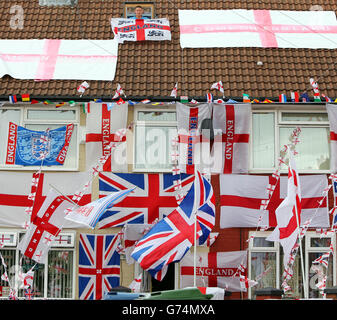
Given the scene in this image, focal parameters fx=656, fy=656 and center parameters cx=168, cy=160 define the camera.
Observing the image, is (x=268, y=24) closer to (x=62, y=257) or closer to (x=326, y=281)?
(x=326, y=281)

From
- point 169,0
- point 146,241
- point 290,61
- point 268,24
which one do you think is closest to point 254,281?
point 146,241

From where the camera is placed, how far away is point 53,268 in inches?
557

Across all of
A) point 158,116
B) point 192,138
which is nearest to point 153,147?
point 158,116

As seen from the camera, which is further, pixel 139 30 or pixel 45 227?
pixel 139 30

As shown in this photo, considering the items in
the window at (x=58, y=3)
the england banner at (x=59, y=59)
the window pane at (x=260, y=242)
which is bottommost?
the window pane at (x=260, y=242)

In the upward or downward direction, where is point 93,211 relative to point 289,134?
downward

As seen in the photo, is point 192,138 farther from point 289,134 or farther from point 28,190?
point 28,190

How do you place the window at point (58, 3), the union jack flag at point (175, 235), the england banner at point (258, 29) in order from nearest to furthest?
the union jack flag at point (175, 235) → the england banner at point (258, 29) → the window at point (58, 3)

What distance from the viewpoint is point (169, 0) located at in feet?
55.0

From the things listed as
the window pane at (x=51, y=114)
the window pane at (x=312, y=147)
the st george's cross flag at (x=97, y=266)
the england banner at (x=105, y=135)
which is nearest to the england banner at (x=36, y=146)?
the window pane at (x=51, y=114)

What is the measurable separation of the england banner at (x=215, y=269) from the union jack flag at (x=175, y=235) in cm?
183

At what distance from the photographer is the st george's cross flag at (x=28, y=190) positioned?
1396 centimetres

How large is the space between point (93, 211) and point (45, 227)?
1.60 m

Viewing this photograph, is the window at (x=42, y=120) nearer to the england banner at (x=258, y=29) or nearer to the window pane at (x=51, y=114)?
the window pane at (x=51, y=114)
